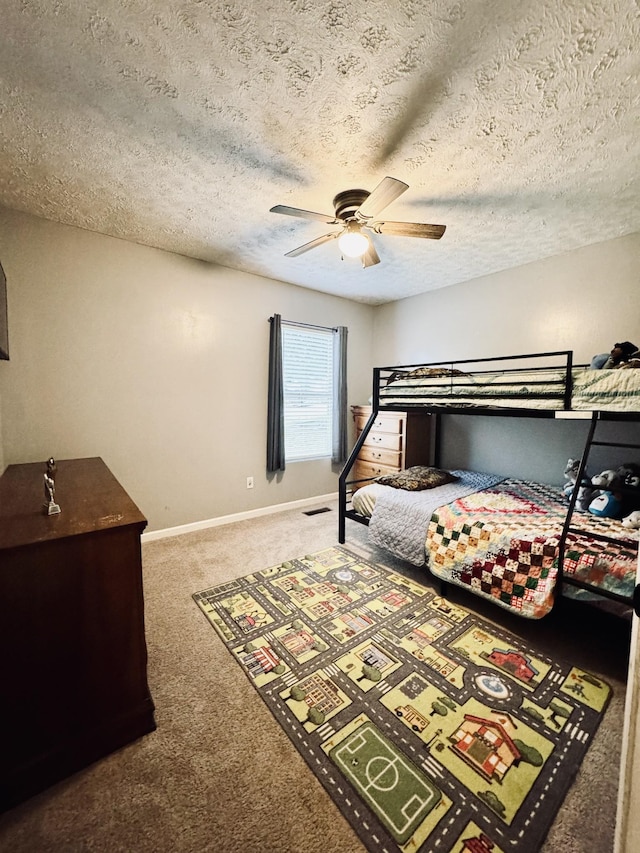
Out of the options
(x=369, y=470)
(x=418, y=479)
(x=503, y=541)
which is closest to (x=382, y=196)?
(x=503, y=541)

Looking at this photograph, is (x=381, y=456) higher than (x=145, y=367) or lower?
lower

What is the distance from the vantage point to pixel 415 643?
180 centimetres

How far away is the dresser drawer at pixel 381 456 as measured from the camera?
3670mm

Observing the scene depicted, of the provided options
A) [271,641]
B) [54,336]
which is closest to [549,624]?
[271,641]

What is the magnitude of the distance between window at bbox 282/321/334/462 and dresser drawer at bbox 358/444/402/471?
0.51 m

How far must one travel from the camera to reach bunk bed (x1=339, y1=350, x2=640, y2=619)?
1.71m

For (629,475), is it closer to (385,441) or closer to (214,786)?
(385,441)

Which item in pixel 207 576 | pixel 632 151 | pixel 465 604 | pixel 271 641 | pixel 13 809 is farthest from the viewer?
pixel 207 576

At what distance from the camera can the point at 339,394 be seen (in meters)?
4.22

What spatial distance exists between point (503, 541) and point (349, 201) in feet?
7.40

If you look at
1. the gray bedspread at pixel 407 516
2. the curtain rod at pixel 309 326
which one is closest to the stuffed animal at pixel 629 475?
the gray bedspread at pixel 407 516

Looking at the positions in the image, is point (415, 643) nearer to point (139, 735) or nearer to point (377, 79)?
point (139, 735)

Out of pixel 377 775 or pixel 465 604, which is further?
pixel 465 604

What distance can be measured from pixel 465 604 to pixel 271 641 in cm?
127
